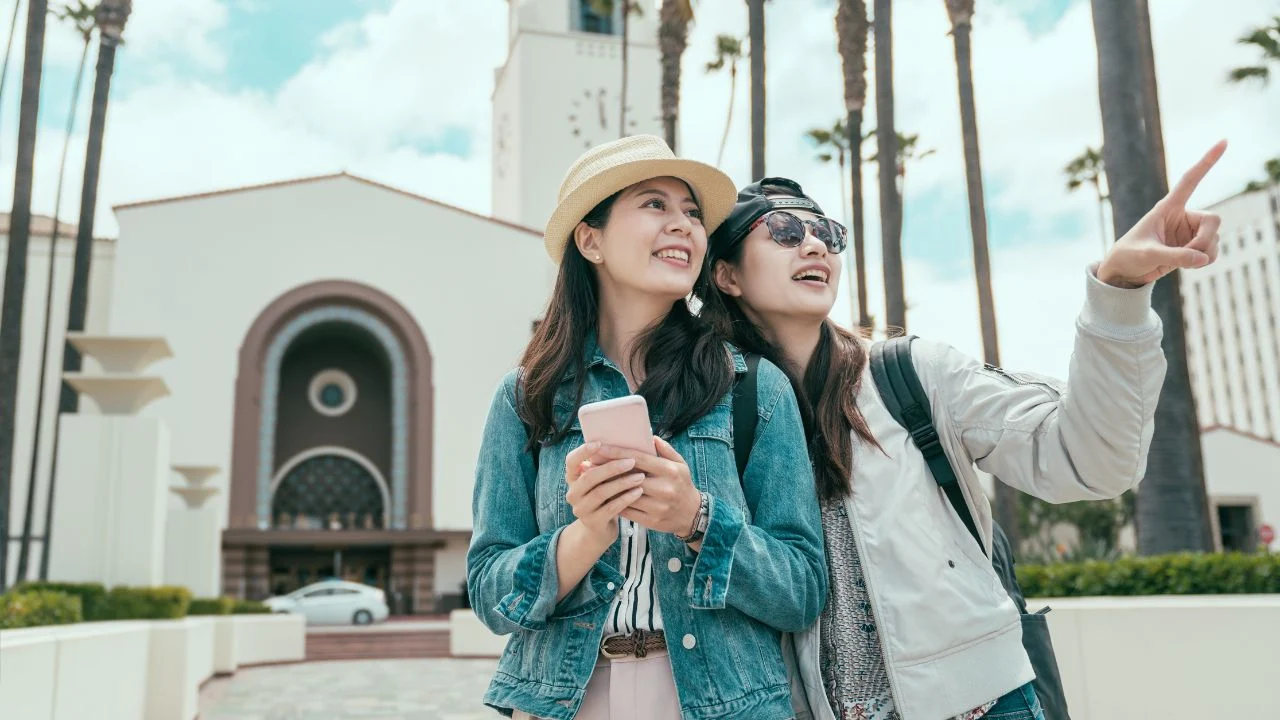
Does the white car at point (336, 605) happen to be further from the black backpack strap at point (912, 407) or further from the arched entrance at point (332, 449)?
the black backpack strap at point (912, 407)

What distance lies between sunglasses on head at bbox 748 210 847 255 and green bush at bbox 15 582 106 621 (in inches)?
400

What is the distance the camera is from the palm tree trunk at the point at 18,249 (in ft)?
46.9

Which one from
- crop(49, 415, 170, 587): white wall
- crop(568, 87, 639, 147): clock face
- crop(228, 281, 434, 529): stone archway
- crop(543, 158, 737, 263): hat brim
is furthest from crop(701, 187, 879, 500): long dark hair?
crop(568, 87, 639, 147): clock face

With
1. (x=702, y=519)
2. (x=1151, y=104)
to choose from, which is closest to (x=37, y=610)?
(x=702, y=519)

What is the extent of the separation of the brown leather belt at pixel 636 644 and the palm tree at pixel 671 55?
21.1 m

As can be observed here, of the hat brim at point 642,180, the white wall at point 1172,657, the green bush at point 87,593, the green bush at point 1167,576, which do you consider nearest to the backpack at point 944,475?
the hat brim at point 642,180

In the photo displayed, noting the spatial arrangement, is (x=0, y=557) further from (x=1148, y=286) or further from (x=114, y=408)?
(x=1148, y=286)

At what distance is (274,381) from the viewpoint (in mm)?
31391

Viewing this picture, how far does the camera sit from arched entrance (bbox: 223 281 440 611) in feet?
99.9

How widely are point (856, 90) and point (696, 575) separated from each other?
18283 mm

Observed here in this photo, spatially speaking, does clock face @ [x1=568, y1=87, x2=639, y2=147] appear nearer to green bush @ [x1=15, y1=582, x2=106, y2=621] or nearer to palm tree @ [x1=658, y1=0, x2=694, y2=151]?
palm tree @ [x1=658, y1=0, x2=694, y2=151]

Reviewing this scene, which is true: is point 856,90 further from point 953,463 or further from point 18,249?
point 953,463

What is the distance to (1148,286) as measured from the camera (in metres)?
1.94

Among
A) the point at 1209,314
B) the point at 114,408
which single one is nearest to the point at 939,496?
the point at 114,408
